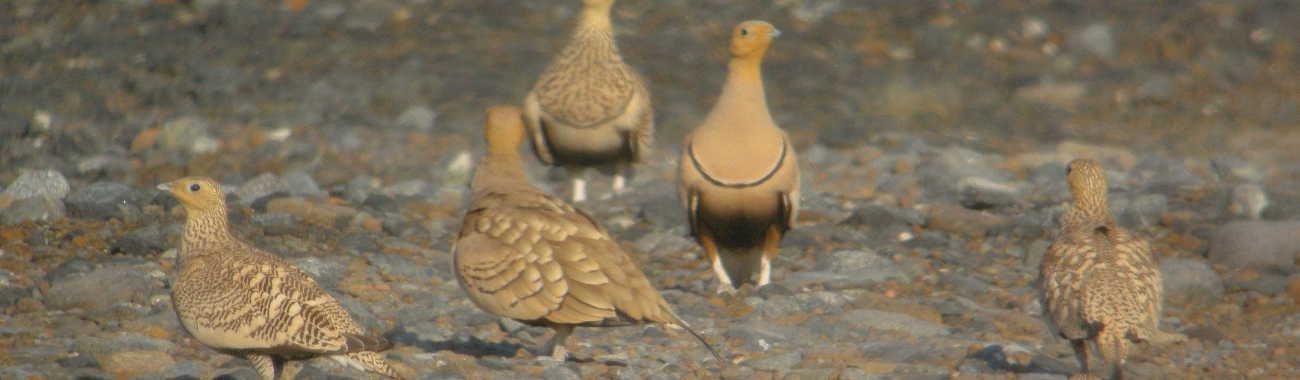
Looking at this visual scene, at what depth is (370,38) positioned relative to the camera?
→ 14.6 meters

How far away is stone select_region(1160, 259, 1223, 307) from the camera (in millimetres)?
7434

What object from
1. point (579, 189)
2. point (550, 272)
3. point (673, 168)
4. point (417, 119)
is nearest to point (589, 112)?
point (579, 189)

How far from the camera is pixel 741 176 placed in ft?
24.2

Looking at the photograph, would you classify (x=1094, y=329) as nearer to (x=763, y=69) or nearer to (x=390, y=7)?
(x=763, y=69)

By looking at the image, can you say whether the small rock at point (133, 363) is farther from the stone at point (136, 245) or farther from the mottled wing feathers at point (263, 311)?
the stone at point (136, 245)

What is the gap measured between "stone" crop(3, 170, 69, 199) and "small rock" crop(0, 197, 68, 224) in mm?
493

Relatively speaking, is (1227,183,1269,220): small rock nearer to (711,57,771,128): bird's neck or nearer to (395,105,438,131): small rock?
(711,57,771,128): bird's neck

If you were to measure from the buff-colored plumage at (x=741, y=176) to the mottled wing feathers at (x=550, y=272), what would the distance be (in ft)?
5.45

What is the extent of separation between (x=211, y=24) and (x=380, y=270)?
332 inches

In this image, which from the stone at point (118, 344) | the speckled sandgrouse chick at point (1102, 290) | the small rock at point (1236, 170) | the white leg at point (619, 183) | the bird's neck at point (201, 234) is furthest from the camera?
the small rock at point (1236, 170)

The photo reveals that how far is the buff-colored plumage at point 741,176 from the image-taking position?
741 cm

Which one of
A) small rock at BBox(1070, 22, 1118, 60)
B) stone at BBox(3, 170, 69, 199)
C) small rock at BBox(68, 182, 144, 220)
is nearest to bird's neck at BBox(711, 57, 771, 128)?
small rock at BBox(68, 182, 144, 220)

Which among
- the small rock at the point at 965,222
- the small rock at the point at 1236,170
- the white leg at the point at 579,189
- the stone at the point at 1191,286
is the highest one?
the small rock at the point at 1236,170

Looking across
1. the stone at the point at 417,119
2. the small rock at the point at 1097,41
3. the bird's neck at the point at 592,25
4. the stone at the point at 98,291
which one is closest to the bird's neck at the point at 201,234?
the stone at the point at 98,291
